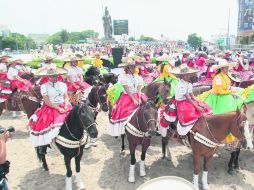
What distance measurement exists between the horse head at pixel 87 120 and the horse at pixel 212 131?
2117mm

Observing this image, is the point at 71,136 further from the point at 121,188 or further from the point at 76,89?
the point at 76,89

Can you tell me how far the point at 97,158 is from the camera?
7.92 metres

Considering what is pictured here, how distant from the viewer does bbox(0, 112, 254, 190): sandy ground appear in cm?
643

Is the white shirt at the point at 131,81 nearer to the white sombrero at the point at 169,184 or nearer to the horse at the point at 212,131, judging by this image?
the horse at the point at 212,131

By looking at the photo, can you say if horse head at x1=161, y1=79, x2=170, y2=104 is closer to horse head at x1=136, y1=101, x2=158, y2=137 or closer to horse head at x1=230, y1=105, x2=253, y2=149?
horse head at x1=136, y1=101, x2=158, y2=137

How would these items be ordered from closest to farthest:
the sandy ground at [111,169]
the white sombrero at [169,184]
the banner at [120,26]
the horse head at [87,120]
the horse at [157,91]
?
the white sombrero at [169,184]
the horse head at [87,120]
the sandy ground at [111,169]
the horse at [157,91]
the banner at [120,26]

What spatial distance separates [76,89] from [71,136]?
11.9ft

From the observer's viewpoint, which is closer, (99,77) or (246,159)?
(246,159)

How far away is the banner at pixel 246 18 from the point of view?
125ft

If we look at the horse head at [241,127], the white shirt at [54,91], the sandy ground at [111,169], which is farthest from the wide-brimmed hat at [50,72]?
the horse head at [241,127]

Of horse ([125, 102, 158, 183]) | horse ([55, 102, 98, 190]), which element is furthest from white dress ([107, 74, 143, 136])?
horse ([55, 102, 98, 190])

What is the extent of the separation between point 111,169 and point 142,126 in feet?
6.04

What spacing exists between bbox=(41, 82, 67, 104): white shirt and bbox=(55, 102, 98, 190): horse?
30.5 inches

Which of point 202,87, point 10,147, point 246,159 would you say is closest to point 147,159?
point 246,159
